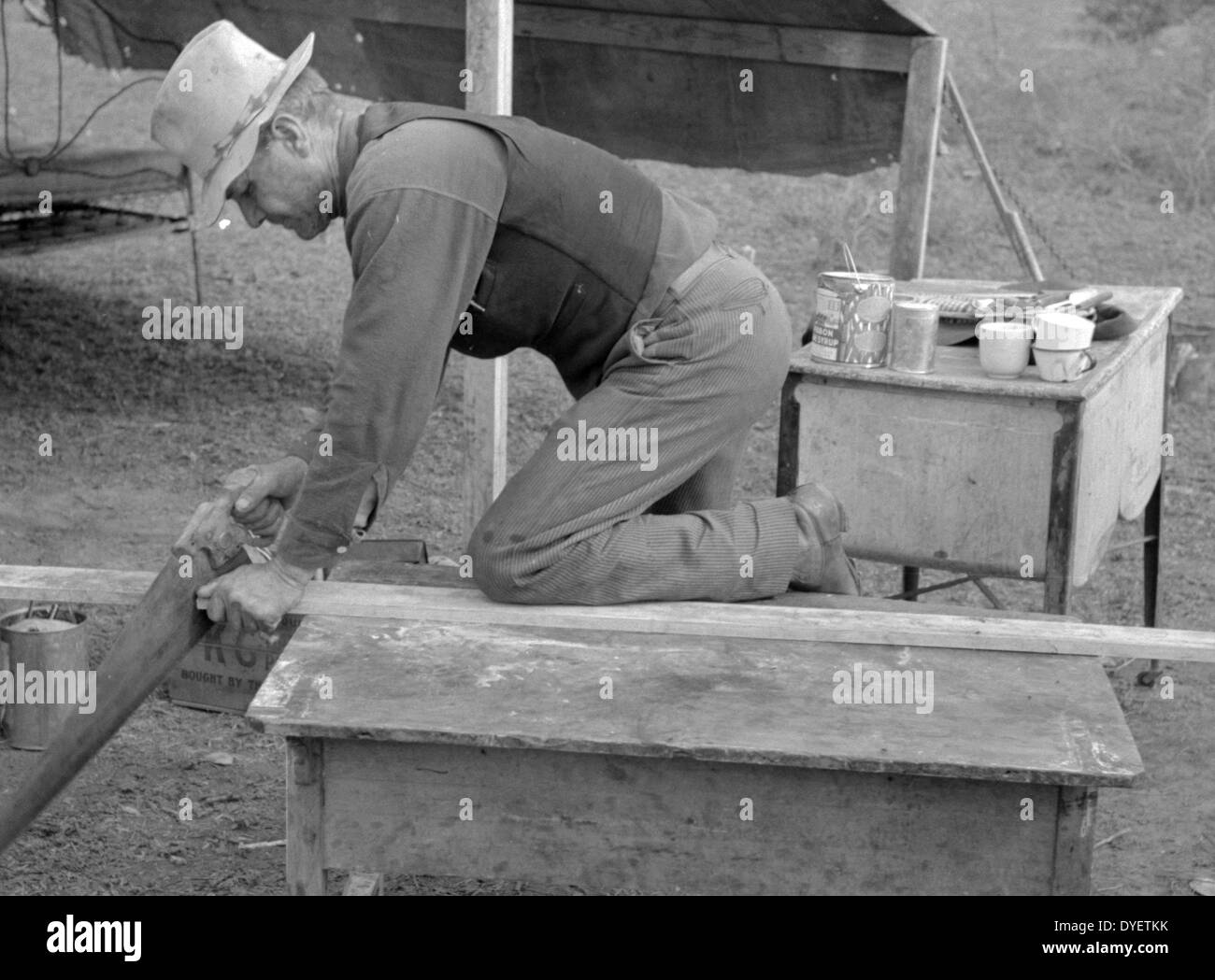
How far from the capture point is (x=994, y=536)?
3520mm

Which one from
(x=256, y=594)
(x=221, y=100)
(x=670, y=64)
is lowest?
(x=256, y=594)

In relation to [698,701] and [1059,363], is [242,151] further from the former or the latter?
[1059,363]

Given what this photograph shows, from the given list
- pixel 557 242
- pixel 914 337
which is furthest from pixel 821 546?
pixel 557 242

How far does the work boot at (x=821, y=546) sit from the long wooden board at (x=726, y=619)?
227mm

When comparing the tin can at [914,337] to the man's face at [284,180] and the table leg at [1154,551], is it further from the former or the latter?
the man's face at [284,180]

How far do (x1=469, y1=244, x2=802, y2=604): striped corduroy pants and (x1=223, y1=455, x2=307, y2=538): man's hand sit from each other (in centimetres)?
42

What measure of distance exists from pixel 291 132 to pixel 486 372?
4.59ft

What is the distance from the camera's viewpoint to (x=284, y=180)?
2830mm

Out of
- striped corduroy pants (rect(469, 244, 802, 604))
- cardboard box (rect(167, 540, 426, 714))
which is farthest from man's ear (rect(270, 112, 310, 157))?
cardboard box (rect(167, 540, 426, 714))

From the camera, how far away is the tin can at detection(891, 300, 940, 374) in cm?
353

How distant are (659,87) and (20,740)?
3402 millimetres

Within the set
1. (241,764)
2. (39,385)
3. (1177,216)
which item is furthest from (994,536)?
(1177,216)

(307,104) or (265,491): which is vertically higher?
(307,104)
